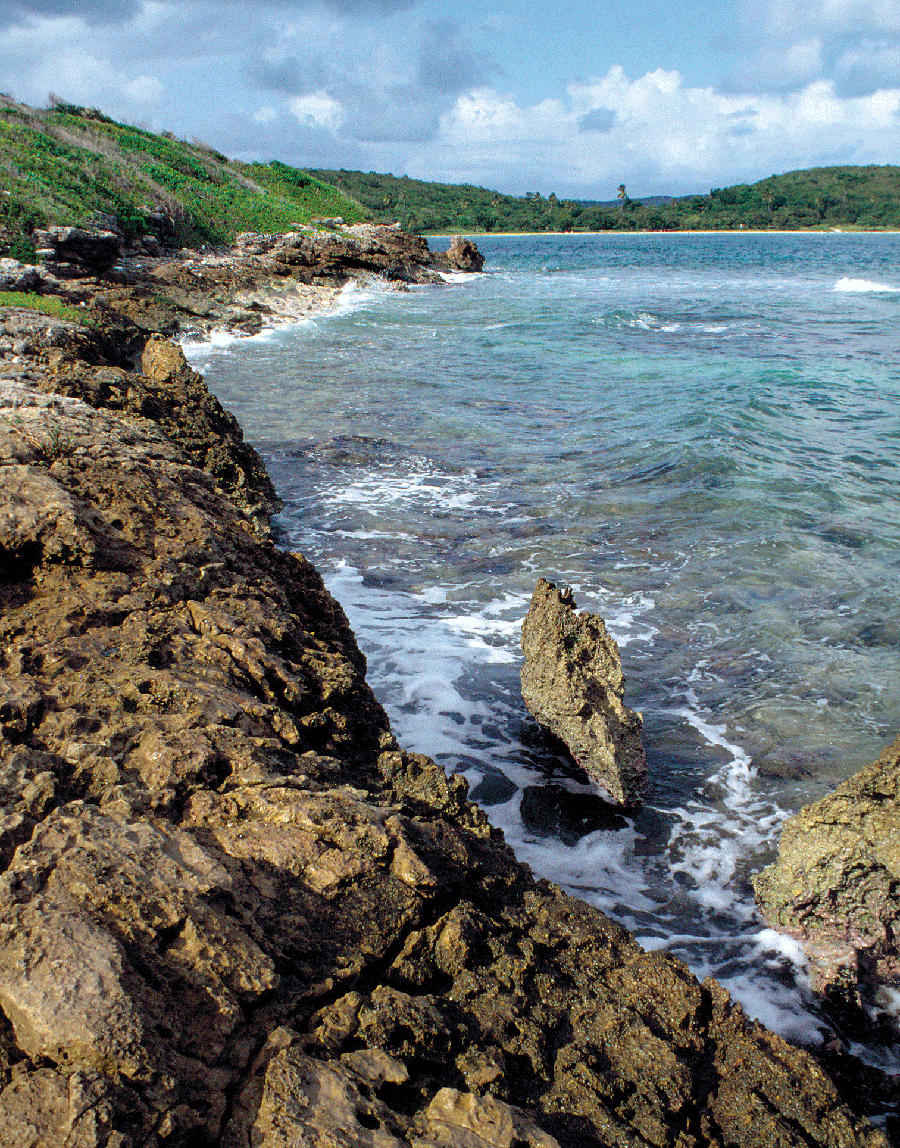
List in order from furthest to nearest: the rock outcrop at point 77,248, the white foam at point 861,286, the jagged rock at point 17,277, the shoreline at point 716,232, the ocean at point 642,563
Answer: the shoreline at point 716,232, the white foam at point 861,286, the rock outcrop at point 77,248, the jagged rock at point 17,277, the ocean at point 642,563

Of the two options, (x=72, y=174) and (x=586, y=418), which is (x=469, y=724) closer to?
(x=586, y=418)

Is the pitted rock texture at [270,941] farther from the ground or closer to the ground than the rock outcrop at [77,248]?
closer to the ground

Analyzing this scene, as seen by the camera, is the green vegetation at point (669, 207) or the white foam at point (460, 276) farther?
the green vegetation at point (669, 207)

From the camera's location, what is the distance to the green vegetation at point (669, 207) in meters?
119

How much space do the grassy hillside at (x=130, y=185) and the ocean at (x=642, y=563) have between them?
6701 mm

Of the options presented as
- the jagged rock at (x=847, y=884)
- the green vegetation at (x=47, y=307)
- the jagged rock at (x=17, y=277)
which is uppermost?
the jagged rock at (x=17, y=277)

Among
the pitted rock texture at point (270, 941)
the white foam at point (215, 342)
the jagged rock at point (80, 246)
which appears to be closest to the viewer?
the pitted rock texture at point (270, 941)

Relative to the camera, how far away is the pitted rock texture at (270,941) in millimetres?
1789

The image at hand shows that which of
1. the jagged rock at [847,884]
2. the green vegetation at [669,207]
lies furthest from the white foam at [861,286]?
the green vegetation at [669,207]

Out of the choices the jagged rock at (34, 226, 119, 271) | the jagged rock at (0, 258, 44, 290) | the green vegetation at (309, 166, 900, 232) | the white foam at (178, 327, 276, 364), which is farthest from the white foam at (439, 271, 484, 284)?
the green vegetation at (309, 166, 900, 232)

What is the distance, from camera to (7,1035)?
68.2 inches

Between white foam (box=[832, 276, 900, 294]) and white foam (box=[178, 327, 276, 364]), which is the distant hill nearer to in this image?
white foam (box=[178, 327, 276, 364])

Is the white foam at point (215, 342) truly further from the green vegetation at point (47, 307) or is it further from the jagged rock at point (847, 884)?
the jagged rock at point (847, 884)

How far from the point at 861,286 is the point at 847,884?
42235 millimetres
